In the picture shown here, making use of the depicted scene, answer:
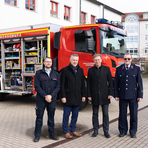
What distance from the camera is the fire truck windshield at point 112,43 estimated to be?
7820mm

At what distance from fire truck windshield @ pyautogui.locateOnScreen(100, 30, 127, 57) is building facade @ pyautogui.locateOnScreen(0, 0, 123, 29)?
10.8 m

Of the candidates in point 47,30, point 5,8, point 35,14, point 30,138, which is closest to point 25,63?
point 47,30

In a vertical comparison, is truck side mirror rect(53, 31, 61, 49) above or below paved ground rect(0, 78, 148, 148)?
above

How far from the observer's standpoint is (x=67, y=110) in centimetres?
525

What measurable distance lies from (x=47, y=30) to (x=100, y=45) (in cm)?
205

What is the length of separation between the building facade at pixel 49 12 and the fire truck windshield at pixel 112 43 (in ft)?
35.3

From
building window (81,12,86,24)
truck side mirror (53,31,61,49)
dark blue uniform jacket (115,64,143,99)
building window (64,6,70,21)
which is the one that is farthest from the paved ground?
building window (81,12,86,24)

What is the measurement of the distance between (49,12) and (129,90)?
17.1 m

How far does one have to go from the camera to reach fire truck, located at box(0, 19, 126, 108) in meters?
7.84

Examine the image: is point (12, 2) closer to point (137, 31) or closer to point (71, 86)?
point (71, 86)

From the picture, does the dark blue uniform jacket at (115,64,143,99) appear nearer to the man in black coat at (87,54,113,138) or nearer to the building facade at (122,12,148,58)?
the man in black coat at (87,54,113,138)

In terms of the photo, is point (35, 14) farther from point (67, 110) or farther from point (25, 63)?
point (67, 110)

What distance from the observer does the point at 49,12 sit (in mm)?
21000

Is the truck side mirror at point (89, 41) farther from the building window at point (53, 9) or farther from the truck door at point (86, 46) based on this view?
the building window at point (53, 9)
